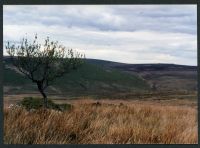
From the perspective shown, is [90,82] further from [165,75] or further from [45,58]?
[45,58]

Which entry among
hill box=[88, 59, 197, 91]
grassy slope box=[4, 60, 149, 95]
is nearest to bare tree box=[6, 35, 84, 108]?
grassy slope box=[4, 60, 149, 95]

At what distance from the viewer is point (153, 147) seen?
245 inches

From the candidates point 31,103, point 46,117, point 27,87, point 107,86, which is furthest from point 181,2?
point 107,86

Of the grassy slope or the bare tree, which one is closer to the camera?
the bare tree

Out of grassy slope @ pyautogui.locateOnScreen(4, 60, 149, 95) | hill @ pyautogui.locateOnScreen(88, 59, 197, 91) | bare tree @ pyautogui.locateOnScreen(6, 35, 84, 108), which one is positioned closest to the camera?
bare tree @ pyautogui.locateOnScreen(6, 35, 84, 108)

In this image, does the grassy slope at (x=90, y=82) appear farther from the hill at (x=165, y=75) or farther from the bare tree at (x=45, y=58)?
the bare tree at (x=45, y=58)

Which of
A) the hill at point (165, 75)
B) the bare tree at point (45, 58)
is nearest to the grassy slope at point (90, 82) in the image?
the hill at point (165, 75)

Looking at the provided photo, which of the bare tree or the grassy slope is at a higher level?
the bare tree

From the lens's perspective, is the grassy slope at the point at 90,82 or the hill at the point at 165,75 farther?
the hill at the point at 165,75

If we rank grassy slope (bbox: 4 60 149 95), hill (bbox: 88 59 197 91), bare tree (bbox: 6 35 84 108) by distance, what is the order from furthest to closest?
hill (bbox: 88 59 197 91) → grassy slope (bbox: 4 60 149 95) → bare tree (bbox: 6 35 84 108)

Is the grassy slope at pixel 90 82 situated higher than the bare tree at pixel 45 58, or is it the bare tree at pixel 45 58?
the bare tree at pixel 45 58

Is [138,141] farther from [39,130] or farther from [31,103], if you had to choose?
[31,103]

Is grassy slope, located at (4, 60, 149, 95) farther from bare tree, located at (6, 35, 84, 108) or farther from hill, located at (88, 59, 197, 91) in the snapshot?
bare tree, located at (6, 35, 84, 108)

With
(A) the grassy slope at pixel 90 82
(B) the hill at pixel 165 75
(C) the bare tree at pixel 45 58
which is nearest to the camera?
(C) the bare tree at pixel 45 58
